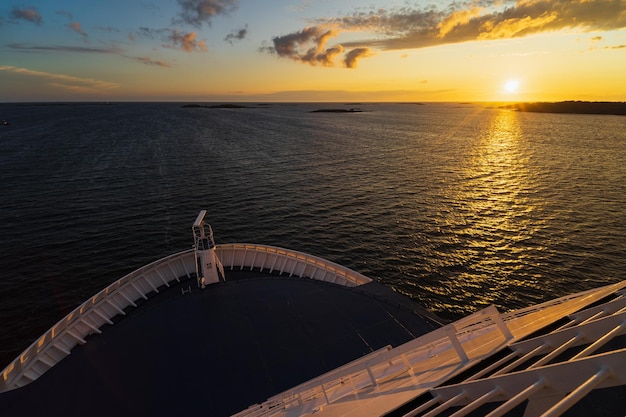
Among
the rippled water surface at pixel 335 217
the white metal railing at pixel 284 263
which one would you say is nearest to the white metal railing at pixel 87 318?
the white metal railing at pixel 284 263

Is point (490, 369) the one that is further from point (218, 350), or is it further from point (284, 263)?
point (284, 263)

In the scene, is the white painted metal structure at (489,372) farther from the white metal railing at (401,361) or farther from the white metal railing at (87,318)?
the white metal railing at (87,318)

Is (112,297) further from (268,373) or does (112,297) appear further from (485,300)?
(485,300)

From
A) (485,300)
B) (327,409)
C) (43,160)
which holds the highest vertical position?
(327,409)

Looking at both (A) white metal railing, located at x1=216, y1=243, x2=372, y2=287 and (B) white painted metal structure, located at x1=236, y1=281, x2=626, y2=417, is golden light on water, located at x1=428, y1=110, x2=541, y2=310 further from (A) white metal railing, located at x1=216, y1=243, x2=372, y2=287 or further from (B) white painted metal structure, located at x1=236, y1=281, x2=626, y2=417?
(B) white painted metal structure, located at x1=236, y1=281, x2=626, y2=417

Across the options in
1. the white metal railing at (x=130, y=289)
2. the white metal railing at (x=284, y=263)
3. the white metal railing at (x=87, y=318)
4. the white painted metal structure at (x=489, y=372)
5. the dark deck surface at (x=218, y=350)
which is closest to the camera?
the white painted metal structure at (x=489, y=372)

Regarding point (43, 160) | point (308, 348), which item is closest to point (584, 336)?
point (308, 348)
